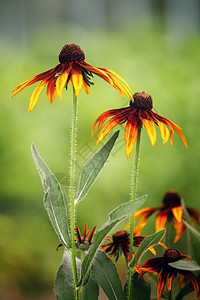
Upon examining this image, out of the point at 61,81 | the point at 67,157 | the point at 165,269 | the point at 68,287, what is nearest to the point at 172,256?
the point at 165,269

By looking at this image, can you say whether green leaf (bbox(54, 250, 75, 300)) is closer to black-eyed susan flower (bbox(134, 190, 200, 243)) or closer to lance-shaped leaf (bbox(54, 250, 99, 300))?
lance-shaped leaf (bbox(54, 250, 99, 300))

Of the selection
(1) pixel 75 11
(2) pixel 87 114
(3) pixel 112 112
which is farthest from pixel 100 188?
(1) pixel 75 11

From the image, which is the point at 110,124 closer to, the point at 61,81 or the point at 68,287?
the point at 61,81

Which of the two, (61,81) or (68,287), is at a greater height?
(61,81)

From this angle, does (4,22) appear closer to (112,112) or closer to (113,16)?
(113,16)

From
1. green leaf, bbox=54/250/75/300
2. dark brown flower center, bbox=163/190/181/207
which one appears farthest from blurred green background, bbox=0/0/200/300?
green leaf, bbox=54/250/75/300
